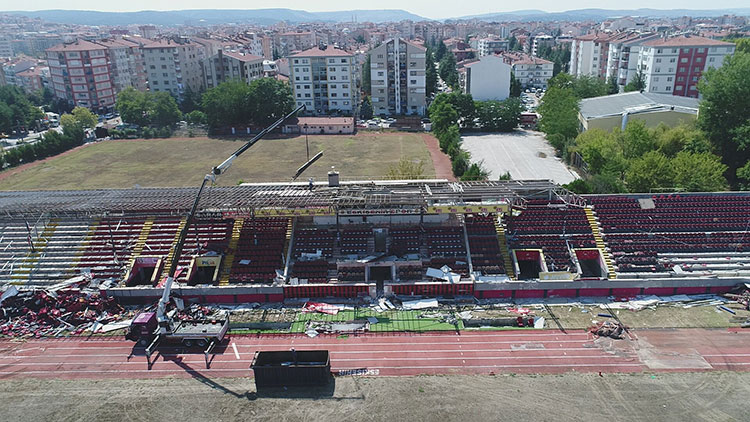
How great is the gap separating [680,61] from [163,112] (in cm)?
8320

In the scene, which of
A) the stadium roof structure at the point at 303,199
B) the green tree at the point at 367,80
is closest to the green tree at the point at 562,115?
the stadium roof structure at the point at 303,199

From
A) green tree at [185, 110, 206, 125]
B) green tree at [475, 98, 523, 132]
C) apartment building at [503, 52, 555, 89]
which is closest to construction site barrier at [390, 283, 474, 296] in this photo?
green tree at [475, 98, 523, 132]

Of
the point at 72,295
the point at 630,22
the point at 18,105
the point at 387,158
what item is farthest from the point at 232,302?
the point at 630,22

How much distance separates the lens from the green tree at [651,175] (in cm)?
3609

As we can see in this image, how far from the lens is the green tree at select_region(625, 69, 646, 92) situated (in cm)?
7562

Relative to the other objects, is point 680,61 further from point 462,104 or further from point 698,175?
point 698,175

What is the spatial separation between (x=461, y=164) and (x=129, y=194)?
31069mm

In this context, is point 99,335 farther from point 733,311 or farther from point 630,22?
point 630,22

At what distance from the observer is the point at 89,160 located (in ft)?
209

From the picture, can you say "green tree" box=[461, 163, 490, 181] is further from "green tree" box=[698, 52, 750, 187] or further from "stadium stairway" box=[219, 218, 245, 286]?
"stadium stairway" box=[219, 218, 245, 286]

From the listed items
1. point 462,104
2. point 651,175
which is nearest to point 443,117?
point 462,104

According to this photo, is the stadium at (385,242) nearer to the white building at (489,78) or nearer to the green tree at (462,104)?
the green tree at (462,104)

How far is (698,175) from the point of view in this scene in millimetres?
35844

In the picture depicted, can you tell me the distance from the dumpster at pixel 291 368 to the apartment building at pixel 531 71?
339 ft
